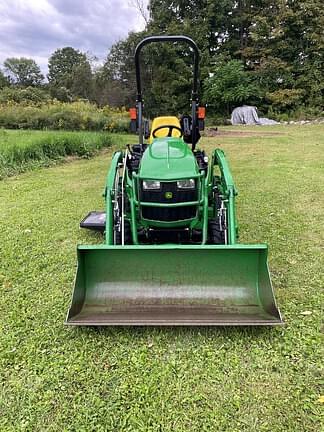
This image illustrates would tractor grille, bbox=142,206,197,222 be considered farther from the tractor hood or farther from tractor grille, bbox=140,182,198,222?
the tractor hood

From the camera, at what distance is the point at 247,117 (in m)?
19.2

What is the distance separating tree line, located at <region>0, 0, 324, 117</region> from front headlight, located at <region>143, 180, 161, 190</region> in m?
18.7

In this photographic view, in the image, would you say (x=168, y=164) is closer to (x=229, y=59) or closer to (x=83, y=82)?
(x=229, y=59)

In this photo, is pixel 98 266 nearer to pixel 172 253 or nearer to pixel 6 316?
pixel 172 253

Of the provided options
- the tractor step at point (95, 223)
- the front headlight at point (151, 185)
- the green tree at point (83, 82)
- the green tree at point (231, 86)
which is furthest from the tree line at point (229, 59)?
the front headlight at point (151, 185)

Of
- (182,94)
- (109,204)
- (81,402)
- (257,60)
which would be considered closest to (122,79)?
(182,94)

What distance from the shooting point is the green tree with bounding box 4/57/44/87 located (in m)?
41.8

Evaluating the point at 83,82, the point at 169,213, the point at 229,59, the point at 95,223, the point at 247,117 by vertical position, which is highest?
the point at 229,59

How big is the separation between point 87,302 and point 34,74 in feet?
151

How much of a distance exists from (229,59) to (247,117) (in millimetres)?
4722

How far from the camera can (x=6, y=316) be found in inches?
99.9

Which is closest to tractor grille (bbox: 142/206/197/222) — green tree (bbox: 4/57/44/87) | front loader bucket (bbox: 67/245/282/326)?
front loader bucket (bbox: 67/245/282/326)

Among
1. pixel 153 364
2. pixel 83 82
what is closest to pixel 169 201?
pixel 153 364

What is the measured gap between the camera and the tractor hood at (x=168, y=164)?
8.50ft
